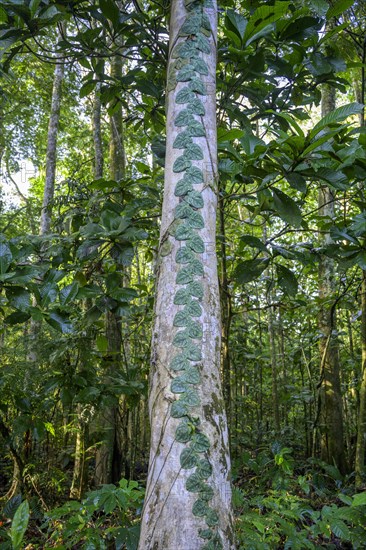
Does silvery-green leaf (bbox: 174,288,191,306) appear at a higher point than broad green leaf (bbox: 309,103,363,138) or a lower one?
lower

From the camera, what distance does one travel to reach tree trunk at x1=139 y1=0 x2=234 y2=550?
1.10m

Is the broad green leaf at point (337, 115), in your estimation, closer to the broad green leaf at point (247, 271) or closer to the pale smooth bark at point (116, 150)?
the broad green leaf at point (247, 271)

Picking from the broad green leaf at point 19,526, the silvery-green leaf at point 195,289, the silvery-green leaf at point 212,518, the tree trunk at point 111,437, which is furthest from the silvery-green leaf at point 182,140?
the tree trunk at point 111,437

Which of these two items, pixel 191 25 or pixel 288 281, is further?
pixel 288 281

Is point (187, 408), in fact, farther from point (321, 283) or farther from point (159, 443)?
point (321, 283)

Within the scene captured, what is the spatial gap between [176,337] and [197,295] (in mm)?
144

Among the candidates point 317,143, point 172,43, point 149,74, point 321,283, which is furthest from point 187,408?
point 321,283

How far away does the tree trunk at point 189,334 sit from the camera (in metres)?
1.10

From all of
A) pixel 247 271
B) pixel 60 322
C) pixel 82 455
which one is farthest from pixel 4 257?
pixel 82 455

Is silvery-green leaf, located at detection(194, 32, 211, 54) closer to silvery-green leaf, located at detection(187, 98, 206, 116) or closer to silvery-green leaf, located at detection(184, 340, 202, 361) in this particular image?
silvery-green leaf, located at detection(187, 98, 206, 116)

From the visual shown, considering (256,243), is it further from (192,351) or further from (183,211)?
(192,351)

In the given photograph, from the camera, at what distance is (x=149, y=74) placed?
288 cm

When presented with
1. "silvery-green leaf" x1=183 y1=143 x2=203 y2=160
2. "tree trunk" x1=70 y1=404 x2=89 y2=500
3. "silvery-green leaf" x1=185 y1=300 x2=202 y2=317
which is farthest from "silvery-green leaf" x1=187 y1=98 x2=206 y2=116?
"tree trunk" x1=70 y1=404 x2=89 y2=500

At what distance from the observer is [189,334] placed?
125 cm
